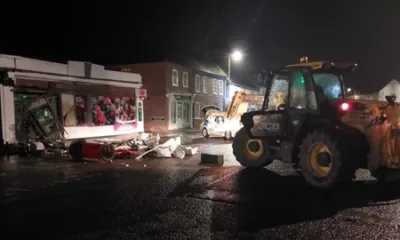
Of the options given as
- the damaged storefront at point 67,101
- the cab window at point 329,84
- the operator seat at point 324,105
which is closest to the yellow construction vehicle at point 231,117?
the damaged storefront at point 67,101

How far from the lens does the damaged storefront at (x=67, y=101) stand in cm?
1733

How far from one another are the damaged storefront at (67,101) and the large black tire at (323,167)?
13.4m

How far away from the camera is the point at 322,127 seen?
27.9ft

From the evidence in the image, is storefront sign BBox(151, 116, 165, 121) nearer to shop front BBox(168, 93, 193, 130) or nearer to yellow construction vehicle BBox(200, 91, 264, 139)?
shop front BBox(168, 93, 193, 130)

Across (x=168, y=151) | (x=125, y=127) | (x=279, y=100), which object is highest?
(x=279, y=100)

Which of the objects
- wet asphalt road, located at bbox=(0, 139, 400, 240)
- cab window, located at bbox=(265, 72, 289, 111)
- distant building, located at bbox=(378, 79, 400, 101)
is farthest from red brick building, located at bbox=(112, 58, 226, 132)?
distant building, located at bbox=(378, 79, 400, 101)

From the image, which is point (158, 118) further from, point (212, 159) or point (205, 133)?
point (212, 159)

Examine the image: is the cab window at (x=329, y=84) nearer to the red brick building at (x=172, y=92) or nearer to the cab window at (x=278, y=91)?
the cab window at (x=278, y=91)

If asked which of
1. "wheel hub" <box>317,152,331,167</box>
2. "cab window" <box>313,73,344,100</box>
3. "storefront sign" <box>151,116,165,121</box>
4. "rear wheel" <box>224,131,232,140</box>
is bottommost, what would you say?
"rear wheel" <box>224,131,232,140</box>

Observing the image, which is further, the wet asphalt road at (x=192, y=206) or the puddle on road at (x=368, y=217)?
the puddle on road at (x=368, y=217)

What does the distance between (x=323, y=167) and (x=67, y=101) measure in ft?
51.5

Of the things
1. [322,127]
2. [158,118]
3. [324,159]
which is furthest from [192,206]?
[158,118]

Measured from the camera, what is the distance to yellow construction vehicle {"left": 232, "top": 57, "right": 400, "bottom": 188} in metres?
7.90

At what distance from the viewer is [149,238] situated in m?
5.38
